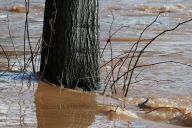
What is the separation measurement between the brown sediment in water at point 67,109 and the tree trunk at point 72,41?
0.18 meters

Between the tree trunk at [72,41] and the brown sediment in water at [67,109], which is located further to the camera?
the tree trunk at [72,41]

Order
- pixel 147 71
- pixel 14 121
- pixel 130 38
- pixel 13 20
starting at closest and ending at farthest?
1. pixel 14 121
2. pixel 147 71
3. pixel 130 38
4. pixel 13 20

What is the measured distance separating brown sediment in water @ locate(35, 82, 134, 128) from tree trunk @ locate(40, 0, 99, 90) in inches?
7.1

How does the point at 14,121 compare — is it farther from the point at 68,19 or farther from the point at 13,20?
the point at 13,20

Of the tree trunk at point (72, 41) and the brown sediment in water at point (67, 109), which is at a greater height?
the tree trunk at point (72, 41)

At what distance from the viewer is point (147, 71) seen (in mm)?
7832

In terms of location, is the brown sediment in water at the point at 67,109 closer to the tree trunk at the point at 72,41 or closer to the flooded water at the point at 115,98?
the flooded water at the point at 115,98

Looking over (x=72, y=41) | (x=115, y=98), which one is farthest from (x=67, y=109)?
(x=72, y=41)

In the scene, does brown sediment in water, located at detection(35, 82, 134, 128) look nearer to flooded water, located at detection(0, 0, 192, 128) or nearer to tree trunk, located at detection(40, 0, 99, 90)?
flooded water, located at detection(0, 0, 192, 128)

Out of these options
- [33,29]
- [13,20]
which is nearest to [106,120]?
[33,29]

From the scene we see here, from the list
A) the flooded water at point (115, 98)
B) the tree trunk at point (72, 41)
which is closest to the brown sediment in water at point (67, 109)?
the flooded water at point (115, 98)

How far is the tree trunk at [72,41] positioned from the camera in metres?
6.17

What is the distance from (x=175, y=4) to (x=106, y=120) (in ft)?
34.0

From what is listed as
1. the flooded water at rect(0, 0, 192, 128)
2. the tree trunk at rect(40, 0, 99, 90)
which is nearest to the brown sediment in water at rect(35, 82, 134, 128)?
the flooded water at rect(0, 0, 192, 128)
